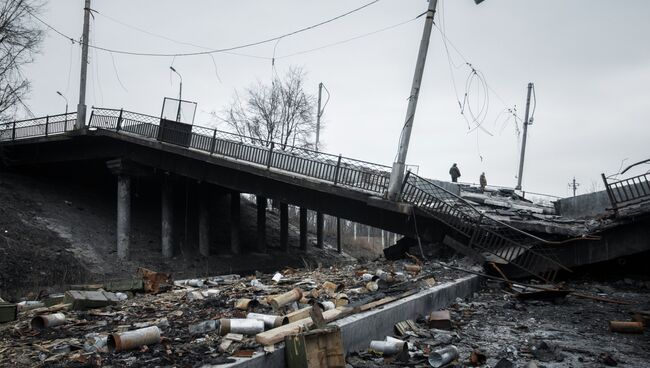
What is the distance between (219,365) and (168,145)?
18.8 meters

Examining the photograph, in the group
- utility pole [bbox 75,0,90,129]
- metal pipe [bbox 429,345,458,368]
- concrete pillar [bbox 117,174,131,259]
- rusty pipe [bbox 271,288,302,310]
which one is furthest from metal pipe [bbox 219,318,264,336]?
→ utility pole [bbox 75,0,90,129]

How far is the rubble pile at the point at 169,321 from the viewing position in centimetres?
423

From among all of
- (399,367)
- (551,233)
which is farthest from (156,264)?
(399,367)

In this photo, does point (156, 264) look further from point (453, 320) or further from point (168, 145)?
point (453, 320)

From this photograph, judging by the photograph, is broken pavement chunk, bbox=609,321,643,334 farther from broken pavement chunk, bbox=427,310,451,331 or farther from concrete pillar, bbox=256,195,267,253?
concrete pillar, bbox=256,195,267,253

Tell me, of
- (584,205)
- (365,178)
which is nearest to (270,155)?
(365,178)

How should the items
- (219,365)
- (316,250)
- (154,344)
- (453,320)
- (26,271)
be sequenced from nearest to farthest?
(219,365) → (154,344) → (453,320) → (26,271) → (316,250)

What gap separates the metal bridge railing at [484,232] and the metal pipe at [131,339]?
9.32 meters

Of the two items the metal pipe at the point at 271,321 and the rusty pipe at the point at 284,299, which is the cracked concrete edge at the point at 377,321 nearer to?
the metal pipe at the point at 271,321

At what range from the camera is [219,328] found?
16.1 feet

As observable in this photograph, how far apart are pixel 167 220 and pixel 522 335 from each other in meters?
20.6

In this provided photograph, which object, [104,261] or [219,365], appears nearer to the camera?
[219,365]

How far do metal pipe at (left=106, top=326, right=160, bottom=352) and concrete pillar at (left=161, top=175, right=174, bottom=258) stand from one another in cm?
2013

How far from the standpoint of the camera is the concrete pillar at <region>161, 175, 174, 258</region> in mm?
23719
